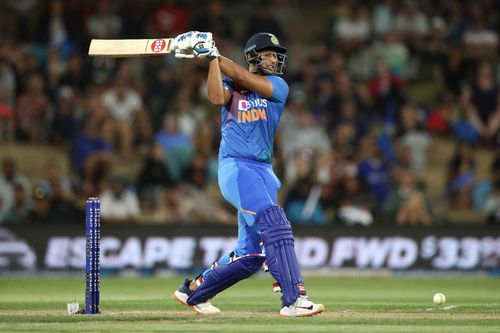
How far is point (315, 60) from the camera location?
19750mm

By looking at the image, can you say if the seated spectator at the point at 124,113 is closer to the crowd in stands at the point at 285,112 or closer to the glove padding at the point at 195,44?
the crowd in stands at the point at 285,112

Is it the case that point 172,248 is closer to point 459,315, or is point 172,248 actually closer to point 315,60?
point 315,60

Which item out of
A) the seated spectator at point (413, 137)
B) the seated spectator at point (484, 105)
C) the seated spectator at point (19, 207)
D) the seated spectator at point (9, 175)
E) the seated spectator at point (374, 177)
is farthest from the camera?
the seated spectator at point (484, 105)

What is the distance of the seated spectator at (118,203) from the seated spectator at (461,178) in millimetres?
5490

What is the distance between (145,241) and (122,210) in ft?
3.57

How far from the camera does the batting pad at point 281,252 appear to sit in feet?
27.3

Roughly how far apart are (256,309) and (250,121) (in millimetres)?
1907

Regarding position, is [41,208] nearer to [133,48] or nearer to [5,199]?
[5,199]

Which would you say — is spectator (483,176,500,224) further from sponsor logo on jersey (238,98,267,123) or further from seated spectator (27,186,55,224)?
sponsor logo on jersey (238,98,267,123)

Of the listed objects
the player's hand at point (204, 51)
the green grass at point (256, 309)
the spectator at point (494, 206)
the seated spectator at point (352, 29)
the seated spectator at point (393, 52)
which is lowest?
the green grass at point (256, 309)

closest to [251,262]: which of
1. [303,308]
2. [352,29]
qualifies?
[303,308]

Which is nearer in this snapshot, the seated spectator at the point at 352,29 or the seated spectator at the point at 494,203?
the seated spectator at the point at 494,203

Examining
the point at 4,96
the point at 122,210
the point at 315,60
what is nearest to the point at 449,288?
the point at 122,210

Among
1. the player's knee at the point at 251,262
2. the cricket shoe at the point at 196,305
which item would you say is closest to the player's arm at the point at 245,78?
the player's knee at the point at 251,262
